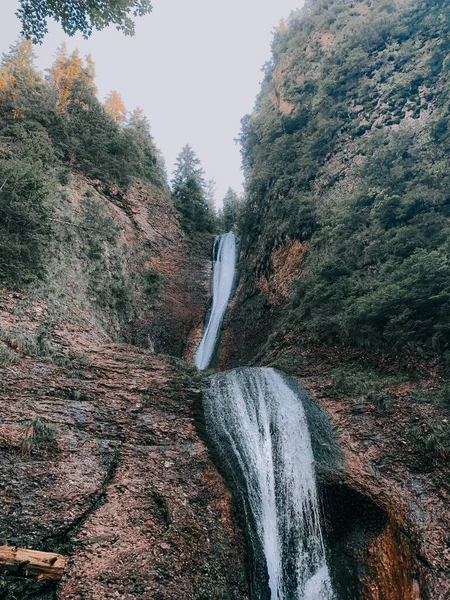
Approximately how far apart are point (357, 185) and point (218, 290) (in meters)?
10.7

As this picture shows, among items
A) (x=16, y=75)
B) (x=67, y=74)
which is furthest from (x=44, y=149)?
(x=67, y=74)

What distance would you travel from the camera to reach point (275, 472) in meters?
7.73

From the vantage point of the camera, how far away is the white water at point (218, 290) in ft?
62.7

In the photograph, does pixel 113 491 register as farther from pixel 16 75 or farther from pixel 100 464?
pixel 16 75

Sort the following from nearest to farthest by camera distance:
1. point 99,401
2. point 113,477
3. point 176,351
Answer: point 113,477 → point 99,401 → point 176,351

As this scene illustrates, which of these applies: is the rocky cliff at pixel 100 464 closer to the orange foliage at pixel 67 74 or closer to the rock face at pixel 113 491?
the rock face at pixel 113 491

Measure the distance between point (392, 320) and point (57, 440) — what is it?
25.2ft

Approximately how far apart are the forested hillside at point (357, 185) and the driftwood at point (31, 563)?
26.6 ft

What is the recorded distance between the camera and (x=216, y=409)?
870cm

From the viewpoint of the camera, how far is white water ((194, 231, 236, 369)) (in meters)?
19.1

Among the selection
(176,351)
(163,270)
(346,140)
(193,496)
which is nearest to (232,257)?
(163,270)

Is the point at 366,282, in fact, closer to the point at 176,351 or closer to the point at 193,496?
the point at 193,496

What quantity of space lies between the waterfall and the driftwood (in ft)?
11.5

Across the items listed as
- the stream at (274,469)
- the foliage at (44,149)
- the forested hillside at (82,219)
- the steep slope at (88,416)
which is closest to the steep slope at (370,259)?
the stream at (274,469)
